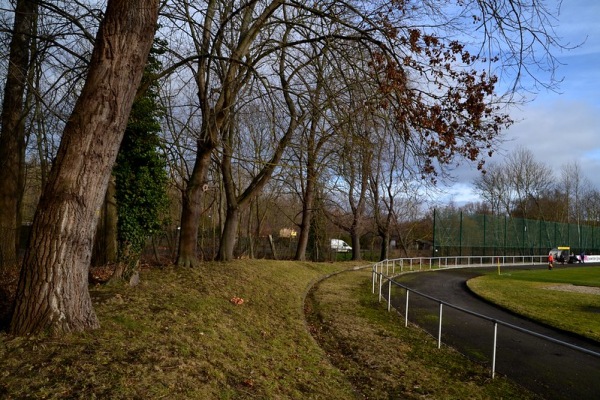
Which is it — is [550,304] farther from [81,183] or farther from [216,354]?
[81,183]

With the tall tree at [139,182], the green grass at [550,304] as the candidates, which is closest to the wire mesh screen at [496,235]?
the green grass at [550,304]

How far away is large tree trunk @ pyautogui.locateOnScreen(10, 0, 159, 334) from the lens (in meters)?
5.79

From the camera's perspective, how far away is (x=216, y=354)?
661 cm

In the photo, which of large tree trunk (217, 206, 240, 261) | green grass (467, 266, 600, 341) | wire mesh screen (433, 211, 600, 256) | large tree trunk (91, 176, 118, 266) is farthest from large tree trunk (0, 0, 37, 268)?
wire mesh screen (433, 211, 600, 256)

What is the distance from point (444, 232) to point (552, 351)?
3494 centimetres

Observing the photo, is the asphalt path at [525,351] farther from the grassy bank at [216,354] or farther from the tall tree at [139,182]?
the tall tree at [139,182]

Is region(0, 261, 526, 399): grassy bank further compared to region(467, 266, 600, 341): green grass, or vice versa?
region(467, 266, 600, 341): green grass

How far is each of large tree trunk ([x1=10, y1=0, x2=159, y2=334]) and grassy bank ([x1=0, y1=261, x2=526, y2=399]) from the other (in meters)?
0.38

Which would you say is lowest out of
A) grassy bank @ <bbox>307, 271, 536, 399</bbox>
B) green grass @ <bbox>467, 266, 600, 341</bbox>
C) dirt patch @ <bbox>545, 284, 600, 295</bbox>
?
grassy bank @ <bbox>307, 271, 536, 399</bbox>

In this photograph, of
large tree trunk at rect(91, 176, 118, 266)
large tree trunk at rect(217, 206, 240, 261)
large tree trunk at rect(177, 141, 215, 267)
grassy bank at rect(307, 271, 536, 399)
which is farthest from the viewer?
large tree trunk at rect(91, 176, 118, 266)

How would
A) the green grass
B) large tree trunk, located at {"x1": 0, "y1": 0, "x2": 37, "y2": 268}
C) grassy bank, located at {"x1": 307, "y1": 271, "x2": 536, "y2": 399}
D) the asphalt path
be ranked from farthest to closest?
large tree trunk, located at {"x1": 0, "y1": 0, "x2": 37, "y2": 268}
the green grass
the asphalt path
grassy bank, located at {"x1": 307, "y1": 271, "x2": 536, "y2": 399}

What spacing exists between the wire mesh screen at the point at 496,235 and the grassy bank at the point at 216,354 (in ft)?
109

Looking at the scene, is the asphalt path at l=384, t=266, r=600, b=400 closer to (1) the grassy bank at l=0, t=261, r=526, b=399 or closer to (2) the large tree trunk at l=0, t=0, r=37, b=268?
(1) the grassy bank at l=0, t=261, r=526, b=399

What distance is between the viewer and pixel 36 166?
2595 centimetres
